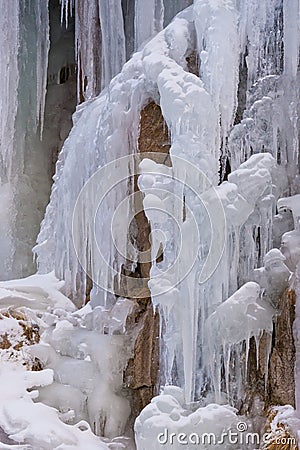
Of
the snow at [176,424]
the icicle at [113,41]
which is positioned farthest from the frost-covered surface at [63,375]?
Answer: the icicle at [113,41]

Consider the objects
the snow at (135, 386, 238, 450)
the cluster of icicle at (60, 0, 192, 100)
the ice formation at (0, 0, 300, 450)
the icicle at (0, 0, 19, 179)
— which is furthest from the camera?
the icicle at (0, 0, 19, 179)

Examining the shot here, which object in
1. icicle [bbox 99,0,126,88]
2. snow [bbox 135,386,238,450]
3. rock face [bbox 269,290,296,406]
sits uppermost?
icicle [bbox 99,0,126,88]

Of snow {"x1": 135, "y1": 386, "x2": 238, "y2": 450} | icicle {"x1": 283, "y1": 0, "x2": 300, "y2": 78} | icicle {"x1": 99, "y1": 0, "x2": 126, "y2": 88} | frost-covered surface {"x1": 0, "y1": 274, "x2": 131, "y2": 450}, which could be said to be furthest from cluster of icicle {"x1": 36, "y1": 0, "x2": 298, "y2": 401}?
frost-covered surface {"x1": 0, "y1": 274, "x2": 131, "y2": 450}

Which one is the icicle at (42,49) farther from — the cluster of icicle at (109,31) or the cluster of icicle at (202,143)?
the cluster of icicle at (202,143)

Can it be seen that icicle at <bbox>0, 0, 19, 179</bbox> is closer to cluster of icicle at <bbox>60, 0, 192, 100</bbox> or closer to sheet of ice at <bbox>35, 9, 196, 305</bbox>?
cluster of icicle at <bbox>60, 0, 192, 100</bbox>

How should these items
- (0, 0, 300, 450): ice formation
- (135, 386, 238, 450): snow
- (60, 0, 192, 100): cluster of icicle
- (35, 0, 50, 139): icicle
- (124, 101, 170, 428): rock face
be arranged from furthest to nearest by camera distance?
(35, 0, 50, 139): icicle < (60, 0, 192, 100): cluster of icicle < (124, 101, 170, 428): rock face < (0, 0, 300, 450): ice formation < (135, 386, 238, 450): snow

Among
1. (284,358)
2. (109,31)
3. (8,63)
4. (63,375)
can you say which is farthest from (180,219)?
(8,63)

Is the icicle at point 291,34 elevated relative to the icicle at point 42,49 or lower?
lower

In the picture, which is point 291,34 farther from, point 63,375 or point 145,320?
point 63,375

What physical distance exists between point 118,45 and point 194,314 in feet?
10.1

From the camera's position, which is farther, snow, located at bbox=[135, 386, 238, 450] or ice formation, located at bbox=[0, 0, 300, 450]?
ice formation, located at bbox=[0, 0, 300, 450]

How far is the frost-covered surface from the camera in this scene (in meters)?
4.32

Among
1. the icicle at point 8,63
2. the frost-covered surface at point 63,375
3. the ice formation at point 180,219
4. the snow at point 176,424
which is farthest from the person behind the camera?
the icicle at point 8,63

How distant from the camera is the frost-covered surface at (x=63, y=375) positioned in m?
4.32
